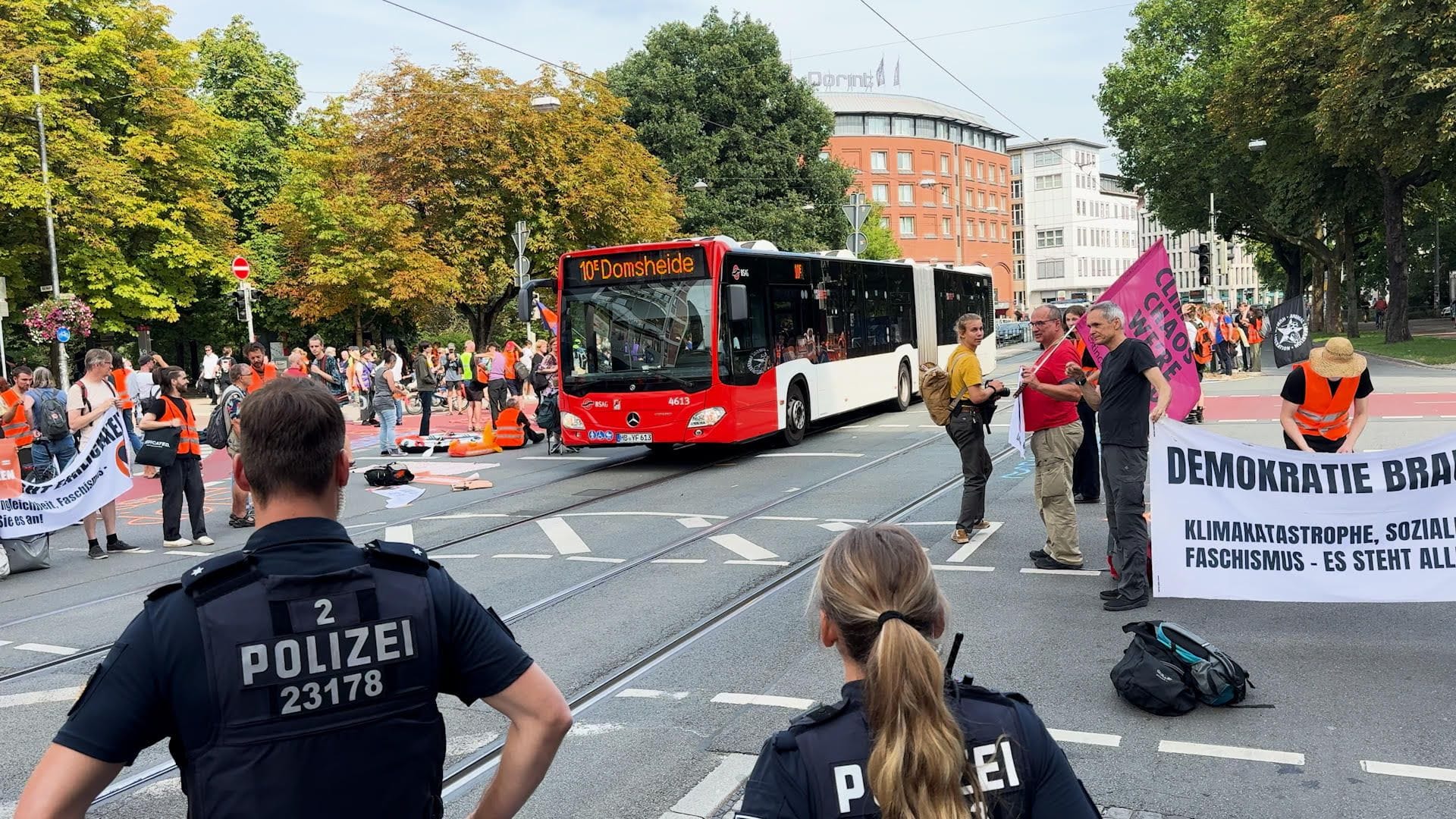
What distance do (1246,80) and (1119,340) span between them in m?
36.0

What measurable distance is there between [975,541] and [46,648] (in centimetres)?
670

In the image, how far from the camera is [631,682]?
6211 millimetres

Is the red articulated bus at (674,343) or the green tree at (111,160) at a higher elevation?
the green tree at (111,160)

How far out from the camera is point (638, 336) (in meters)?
15.8

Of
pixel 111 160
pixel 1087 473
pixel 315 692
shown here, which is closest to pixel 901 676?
pixel 315 692

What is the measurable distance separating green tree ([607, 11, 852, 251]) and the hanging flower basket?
2387 centimetres

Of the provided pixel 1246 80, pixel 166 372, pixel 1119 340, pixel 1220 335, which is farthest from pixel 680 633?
pixel 1246 80

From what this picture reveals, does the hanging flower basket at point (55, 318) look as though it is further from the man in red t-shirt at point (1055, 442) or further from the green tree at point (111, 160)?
the man in red t-shirt at point (1055, 442)

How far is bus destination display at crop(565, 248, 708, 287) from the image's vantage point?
15.7 metres

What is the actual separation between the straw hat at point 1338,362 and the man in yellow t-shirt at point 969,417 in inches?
90.6

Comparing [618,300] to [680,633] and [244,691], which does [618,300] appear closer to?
[680,633]

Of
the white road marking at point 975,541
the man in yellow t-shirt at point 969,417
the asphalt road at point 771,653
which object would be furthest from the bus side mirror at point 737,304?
the man in yellow t-shirt at point 969,417

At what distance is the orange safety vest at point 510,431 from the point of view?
64.1ft

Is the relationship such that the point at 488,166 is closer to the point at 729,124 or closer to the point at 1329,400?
the point at 729,124
